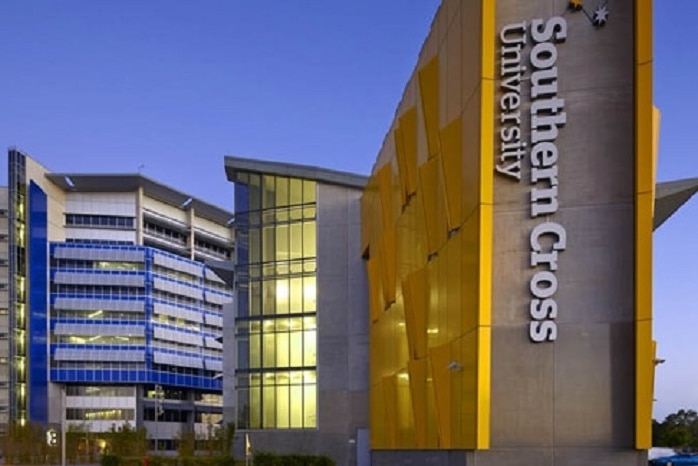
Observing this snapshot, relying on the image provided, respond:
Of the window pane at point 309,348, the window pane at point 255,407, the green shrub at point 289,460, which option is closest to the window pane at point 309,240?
the window pane at point 309,348

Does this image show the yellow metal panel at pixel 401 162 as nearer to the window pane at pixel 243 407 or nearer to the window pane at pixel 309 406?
the window pane at pixel 309 406

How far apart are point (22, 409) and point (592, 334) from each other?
109 metres

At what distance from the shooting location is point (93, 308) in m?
117

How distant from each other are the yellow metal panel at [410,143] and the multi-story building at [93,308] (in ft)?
298

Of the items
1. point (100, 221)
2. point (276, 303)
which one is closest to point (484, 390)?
point (276, 303)

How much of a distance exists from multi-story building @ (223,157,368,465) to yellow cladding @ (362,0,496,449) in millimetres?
12307

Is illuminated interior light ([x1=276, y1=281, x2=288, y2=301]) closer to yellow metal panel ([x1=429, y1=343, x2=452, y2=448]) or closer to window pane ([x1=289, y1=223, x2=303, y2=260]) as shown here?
window pane ([x1=289, y1=223, x2=303, y2=260])

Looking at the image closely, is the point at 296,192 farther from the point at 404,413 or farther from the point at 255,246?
the point at 404,413

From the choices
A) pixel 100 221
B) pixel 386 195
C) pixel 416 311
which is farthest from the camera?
pixel 100 221

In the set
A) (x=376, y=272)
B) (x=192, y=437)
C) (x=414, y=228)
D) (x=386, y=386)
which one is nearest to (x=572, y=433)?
(x=414, y=228)

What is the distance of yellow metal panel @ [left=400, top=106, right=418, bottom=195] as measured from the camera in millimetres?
28422

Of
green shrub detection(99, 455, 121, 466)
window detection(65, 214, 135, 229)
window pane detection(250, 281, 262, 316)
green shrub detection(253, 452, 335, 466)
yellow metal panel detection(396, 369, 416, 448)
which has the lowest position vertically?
green shrub detection(99, 455, 121, 466)

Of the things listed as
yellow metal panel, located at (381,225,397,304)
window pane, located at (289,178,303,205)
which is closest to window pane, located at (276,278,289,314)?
window pane, located at (289,178,303,205)

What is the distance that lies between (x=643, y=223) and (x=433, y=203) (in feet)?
24.9
